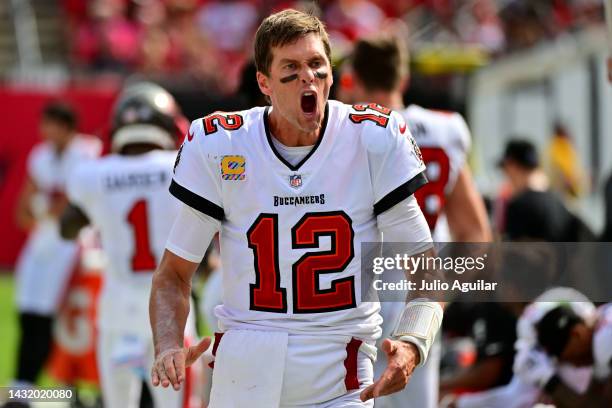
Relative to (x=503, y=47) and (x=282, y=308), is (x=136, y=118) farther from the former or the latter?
(x=503, y=47)

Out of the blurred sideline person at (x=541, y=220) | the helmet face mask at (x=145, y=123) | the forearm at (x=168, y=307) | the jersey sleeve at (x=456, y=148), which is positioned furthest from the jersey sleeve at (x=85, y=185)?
the blurred sideline person at (x=541, y=220)

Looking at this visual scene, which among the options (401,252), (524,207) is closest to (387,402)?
(401,252)

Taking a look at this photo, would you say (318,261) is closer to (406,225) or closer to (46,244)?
(406,225)

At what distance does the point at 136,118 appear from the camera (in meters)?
6.66

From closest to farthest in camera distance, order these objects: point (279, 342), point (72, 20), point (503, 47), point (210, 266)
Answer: point (279, 342)
point (210, 266)
point (503, 47)
point (72, 20)

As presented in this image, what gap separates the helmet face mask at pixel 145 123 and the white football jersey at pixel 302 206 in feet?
7.75

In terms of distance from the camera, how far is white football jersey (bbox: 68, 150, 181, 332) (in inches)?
252

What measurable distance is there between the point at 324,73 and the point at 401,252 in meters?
0.65

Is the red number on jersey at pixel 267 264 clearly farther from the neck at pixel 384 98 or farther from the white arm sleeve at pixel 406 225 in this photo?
the neck at pixel 384 98

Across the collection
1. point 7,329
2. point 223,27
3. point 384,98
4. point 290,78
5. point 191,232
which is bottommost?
point 191,232

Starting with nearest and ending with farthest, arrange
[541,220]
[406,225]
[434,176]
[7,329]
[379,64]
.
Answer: [406,225]
[434,176]
[379,64]
[541,220]
[7,329]

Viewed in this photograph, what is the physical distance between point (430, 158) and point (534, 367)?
3.85 ft

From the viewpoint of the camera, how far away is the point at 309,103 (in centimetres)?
413

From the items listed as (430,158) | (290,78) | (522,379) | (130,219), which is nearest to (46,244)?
(130,219)
